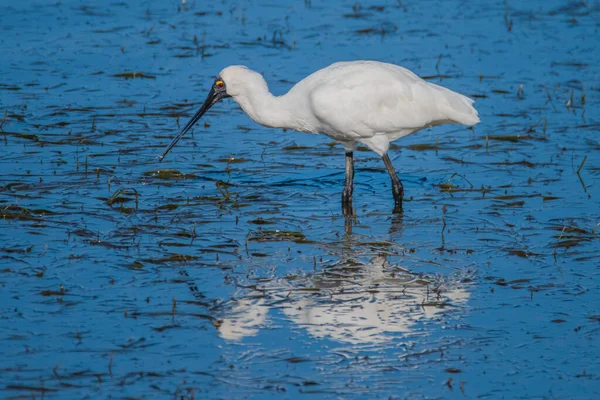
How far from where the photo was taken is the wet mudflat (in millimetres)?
6453

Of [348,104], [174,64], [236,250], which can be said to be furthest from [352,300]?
[174,64]

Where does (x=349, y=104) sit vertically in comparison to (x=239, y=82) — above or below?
below

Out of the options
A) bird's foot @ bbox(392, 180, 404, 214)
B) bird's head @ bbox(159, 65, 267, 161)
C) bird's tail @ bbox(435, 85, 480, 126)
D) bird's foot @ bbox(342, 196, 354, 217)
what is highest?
bird's head @ bbox(159, 65, 267, 161)

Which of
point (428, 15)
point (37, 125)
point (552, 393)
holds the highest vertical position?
point (428, 15)

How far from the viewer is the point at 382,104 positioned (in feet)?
Result: 32.5

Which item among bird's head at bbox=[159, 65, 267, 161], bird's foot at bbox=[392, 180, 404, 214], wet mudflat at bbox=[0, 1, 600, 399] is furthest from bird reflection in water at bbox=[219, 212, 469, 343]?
bird's head at bbox=[159, 65, 267, 161]

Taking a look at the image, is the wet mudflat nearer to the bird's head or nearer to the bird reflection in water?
the bird reflection in water

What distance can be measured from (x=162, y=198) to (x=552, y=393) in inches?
180

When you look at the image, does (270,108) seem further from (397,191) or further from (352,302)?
(352,302)

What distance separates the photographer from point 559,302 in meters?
7.66

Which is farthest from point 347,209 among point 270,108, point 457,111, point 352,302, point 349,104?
point 352,302

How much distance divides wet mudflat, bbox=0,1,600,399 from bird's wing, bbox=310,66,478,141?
2.44ft

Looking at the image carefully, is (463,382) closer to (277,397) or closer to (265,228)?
(277,397)

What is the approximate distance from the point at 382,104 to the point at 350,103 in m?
0.37
